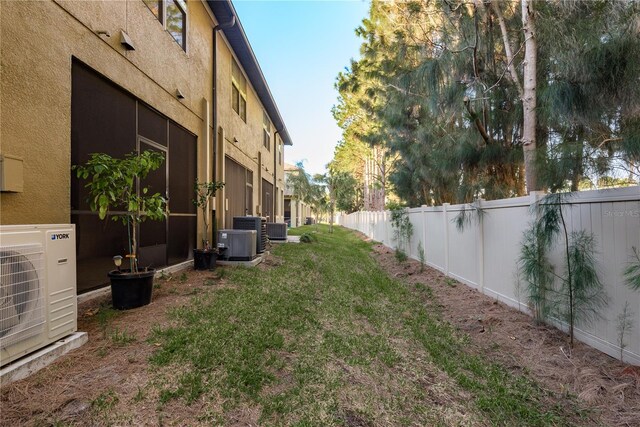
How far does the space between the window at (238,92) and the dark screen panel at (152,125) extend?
4.27m

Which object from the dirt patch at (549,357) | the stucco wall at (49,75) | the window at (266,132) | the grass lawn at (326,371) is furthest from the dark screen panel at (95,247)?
the window at (266,132)

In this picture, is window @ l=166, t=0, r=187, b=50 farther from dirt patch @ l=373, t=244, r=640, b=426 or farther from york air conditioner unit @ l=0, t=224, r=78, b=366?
dirt patch @ l=373, t=244, r=640, b=426

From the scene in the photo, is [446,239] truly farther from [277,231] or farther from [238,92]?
[277,231]

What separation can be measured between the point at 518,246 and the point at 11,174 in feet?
18.7

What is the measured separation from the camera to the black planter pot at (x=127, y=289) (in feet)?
11.9

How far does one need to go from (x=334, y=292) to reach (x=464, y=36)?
15.9 ft

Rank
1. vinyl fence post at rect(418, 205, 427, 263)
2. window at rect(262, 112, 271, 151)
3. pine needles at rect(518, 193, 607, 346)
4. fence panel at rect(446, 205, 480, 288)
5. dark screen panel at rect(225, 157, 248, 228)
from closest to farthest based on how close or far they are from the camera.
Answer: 1. pine needles at rect(518, 193, 607, 346)
2. fence panel at rect(446, 205, 480, 288)
3. vinyl fence post at rect(418, 205, 427, 263)
4. dark screen panel at rect(225, 157, 248, 228)
5. window at rect(262, 112, 271, 151)

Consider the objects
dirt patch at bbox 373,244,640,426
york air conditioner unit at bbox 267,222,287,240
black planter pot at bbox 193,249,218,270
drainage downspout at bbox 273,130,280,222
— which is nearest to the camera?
dirt patch at bbox 373,244,640,426

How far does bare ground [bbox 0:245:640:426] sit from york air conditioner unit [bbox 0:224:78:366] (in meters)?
0.24

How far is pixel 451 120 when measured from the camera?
6.70 m

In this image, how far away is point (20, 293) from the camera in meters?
2.22

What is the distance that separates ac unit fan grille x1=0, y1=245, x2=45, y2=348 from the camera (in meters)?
2.11

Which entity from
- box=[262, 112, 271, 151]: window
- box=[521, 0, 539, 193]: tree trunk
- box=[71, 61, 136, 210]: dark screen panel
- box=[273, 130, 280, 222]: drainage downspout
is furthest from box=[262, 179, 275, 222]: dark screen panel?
box=[521, 0, 539, 193]: tree trunk

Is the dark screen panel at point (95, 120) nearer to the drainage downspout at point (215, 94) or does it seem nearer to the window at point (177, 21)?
the window at point (177, 21)
